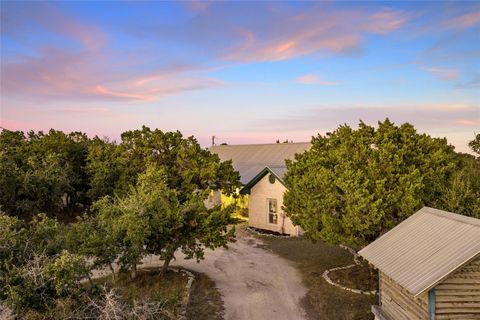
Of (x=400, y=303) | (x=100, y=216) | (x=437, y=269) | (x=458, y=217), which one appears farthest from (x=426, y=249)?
(x=100, y=216)

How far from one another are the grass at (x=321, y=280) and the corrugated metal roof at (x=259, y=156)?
9.43 m

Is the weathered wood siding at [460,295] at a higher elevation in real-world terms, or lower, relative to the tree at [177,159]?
lower

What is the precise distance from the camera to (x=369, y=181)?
16844mm

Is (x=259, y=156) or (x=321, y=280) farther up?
(x=259, y=156)

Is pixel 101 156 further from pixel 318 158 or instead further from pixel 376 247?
pixel 376 247

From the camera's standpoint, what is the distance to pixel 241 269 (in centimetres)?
2162

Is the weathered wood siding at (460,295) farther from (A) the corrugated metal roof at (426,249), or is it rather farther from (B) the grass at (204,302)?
(B) the grass at (204,302)

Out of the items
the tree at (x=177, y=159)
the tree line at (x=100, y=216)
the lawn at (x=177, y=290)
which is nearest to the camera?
the tree line at (x=100, y=216)

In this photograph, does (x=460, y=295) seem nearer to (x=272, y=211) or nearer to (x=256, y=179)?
(x=272, y=211)

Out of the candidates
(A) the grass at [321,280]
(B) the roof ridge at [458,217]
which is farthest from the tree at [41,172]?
(B) the roof ridge at [458,217]

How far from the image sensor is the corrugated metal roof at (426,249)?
10016 mm

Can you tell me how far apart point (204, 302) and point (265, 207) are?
606 inches

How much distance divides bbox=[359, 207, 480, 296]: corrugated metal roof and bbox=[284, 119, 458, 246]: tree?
2547mm

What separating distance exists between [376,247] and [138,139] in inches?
607
